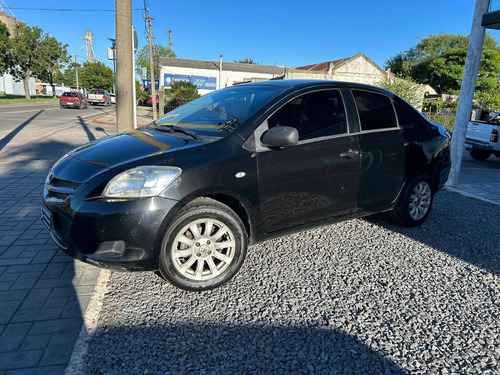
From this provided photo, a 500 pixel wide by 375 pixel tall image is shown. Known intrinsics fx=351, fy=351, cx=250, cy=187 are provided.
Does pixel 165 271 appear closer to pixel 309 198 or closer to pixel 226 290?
pixel 226 290

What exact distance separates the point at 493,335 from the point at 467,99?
211 inches

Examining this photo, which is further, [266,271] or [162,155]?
[266,271]

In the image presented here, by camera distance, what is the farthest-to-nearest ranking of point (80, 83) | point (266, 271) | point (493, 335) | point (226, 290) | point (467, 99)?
point (80, 83)
point (467, 99)
point (266, 271)
point (226, 290)
point (493, 335)

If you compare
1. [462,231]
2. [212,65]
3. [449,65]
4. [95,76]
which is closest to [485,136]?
[462,231]

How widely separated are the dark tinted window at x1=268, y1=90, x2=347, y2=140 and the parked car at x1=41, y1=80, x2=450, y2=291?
12mm

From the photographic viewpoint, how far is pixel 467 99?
6.57 meters

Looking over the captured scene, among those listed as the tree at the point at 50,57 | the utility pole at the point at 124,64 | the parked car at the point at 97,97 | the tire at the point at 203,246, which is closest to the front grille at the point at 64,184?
the tire at the point at 203,246

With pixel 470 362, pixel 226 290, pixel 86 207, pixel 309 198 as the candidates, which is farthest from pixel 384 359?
pixel 86 207

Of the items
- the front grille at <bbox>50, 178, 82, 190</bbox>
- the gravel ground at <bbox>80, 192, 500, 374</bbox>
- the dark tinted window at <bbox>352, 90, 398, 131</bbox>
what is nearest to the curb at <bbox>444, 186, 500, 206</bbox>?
the gravel ground at <bbox>80, 192, 500, 374</bbox>

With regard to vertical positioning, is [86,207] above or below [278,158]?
below

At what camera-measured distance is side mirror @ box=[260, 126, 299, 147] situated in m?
3.03

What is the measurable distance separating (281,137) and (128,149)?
1343 mm

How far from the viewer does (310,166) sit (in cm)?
337

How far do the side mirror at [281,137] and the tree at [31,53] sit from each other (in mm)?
50322
